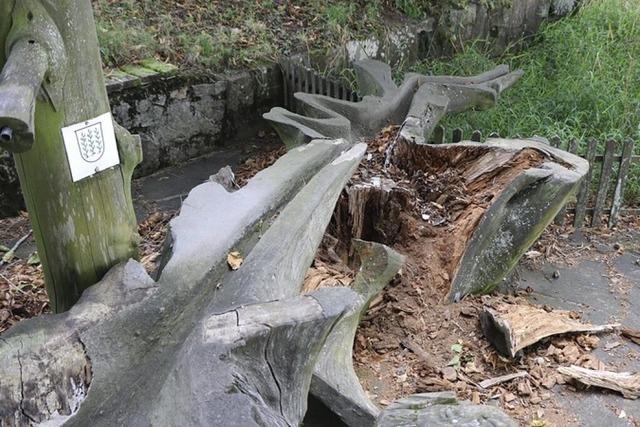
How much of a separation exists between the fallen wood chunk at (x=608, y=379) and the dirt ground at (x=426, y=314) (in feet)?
0.16

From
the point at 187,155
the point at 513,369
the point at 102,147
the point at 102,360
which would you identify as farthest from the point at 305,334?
the point at 187,155

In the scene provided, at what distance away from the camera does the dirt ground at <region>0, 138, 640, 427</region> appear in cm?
265

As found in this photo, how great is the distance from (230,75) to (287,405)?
4.08 m

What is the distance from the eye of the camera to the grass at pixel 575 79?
572 centimetres

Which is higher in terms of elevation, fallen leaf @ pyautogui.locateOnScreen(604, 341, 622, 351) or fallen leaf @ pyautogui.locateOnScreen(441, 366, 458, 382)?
fallen leaf @ pyautogui.locateOnScreen(441, 366, 458, 382)

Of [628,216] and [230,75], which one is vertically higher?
[230,75]

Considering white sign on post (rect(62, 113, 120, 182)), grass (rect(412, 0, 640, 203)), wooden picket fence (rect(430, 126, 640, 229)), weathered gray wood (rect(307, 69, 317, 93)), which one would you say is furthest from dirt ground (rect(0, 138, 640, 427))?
grass (rect(412, 0, 640, 203))

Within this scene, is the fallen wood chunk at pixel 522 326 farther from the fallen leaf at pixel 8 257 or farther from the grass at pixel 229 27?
the grass at pixel 229 27

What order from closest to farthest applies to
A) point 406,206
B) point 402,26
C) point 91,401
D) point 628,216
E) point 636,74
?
point 91,401 < point 406,206 < point 628,216 < point 636,74 < point 402,26

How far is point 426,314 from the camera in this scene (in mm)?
3004

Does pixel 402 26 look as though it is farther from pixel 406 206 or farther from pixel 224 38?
pixel 406 206

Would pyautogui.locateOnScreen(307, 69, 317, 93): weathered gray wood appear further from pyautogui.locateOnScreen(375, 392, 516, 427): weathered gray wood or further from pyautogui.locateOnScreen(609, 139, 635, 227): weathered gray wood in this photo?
pyautogui.locateOnScreen(375, 392, 516, 427): weathered gray wood

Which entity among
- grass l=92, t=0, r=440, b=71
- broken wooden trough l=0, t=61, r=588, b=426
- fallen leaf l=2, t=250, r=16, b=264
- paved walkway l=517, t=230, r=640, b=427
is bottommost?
paved walkway l=517, t=230, r=640, b=427

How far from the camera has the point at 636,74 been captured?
6320 millimetres
